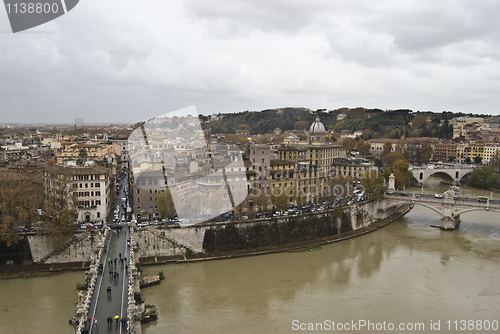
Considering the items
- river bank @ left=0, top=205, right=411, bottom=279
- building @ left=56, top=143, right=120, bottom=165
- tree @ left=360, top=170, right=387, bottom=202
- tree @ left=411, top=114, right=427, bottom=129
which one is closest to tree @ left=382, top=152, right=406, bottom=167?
tree @ left=360, top=170, right=387, bottom=202

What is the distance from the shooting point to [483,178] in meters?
35.6

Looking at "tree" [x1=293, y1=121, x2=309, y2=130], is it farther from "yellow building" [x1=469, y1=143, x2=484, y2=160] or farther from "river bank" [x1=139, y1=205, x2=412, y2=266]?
"river bank" [x1=139, y1=205, x2=412, y2=266]

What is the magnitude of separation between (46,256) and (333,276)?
39.9ft

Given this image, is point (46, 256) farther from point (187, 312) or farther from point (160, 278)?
point (187, 312)

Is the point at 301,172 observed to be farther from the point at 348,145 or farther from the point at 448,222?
the point at 348,145

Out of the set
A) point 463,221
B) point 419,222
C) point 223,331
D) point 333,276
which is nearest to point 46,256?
point 223,331

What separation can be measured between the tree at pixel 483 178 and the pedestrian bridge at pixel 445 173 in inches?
65.1

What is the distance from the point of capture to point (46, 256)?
16.7 meters

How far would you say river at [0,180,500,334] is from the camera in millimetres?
12414

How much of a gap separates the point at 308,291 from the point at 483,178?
93.7ft

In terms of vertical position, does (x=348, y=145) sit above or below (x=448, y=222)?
above

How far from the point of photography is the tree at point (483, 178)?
3512 centimetres

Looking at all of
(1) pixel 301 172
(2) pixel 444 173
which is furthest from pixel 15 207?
(2) pixel 444 173

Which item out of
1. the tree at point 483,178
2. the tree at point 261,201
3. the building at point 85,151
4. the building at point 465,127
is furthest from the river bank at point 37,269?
the building at point 465,127
